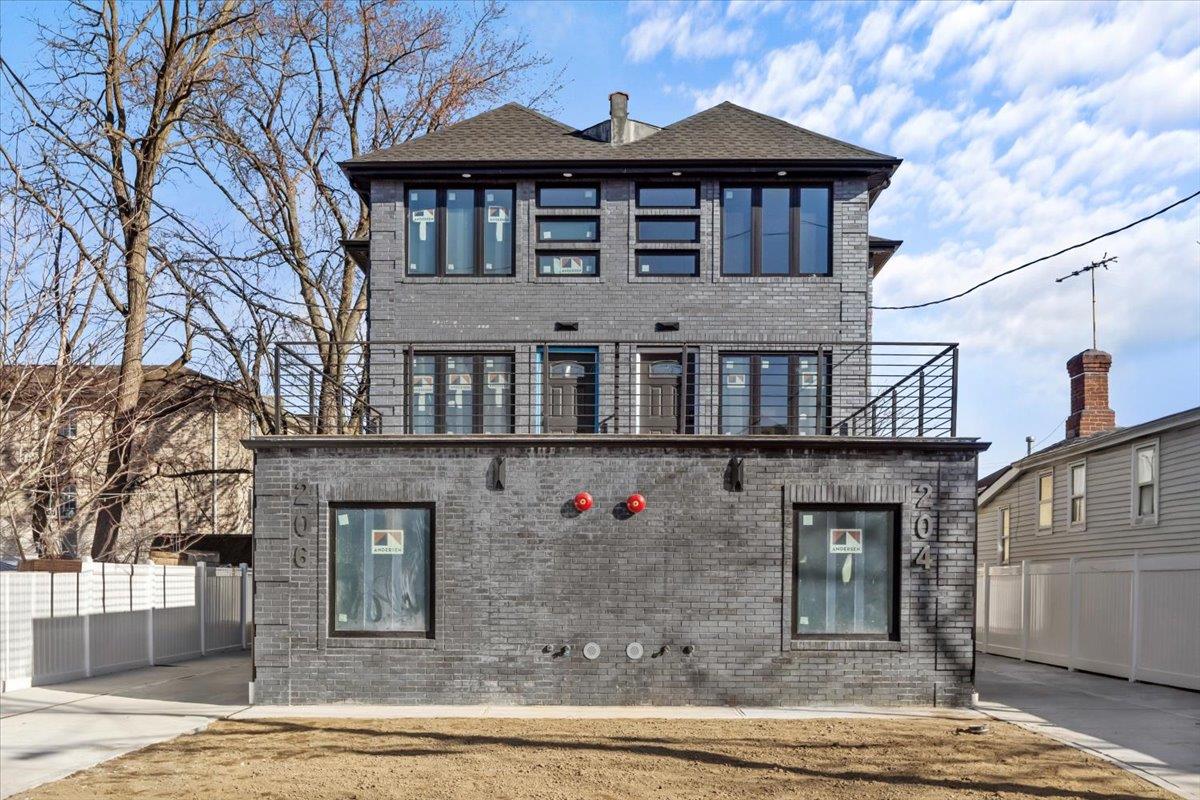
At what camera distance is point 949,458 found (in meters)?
12.7

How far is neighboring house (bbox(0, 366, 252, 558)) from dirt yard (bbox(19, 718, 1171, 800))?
982cm

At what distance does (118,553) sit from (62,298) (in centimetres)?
1562

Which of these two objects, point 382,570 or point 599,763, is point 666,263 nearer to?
point 382,570

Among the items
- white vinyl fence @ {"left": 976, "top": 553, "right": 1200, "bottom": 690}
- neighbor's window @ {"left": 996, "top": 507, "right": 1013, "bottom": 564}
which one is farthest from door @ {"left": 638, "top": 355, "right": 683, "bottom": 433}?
neighbor's window @ {"left": 996, "top": 507, "right": 1013, "bottom": 564}

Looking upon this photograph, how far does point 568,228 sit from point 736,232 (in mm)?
2614

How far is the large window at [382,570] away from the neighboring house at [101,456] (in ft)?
25.3

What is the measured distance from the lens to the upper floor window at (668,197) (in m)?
16.6

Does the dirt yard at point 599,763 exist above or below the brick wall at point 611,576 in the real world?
below

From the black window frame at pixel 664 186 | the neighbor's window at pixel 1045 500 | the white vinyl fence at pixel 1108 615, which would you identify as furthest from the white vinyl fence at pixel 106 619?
the neighbor's window at pixel 1045 500

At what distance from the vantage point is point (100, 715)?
12172 millimetres

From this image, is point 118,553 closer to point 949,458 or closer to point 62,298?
point 62,298

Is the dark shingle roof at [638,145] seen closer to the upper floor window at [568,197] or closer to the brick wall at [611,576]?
the upper floor window at [568,197]

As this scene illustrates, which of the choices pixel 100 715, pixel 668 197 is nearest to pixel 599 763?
pixel 100 715

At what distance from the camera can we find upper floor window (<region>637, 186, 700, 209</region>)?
16.6m
